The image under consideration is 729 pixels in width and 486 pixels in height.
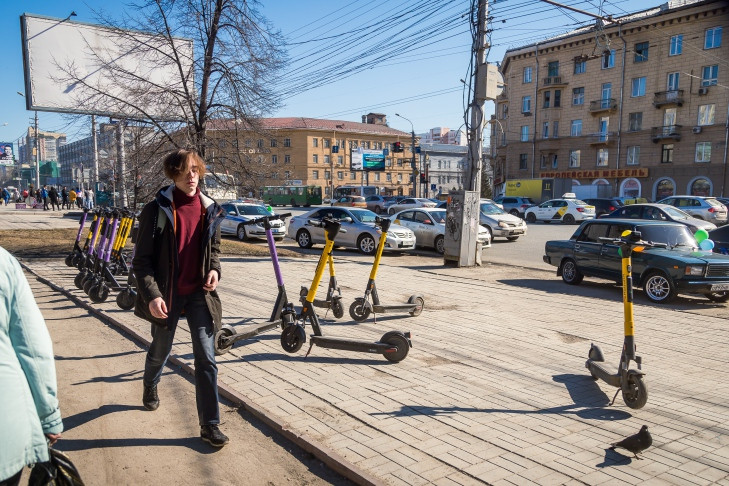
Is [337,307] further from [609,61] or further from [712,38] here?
[609,61]

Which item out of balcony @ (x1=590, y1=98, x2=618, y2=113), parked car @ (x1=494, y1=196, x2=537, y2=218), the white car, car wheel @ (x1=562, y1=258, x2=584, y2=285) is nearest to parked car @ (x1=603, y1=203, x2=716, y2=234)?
car wheel @ (x1=562, y1=258, x2=584, y2=285)

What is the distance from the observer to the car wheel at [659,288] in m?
9.68

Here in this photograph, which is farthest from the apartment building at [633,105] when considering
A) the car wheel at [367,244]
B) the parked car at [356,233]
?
the car wheel at [367,244]

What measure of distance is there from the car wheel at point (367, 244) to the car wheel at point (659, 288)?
926cm

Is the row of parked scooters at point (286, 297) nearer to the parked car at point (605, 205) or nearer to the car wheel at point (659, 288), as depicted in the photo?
the car wheel at point (659, 288)

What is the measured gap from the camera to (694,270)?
948 centimetres

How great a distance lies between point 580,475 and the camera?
3467 millimetres

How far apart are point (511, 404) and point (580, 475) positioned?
1.24 metres

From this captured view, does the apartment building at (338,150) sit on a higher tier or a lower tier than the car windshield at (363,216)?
higher

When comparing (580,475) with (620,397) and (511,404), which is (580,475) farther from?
(620,397)

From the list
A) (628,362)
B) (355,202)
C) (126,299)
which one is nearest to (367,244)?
(126,299)

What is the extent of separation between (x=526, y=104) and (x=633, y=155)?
1421cm

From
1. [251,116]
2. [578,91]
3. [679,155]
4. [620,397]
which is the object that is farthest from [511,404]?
[578,91]

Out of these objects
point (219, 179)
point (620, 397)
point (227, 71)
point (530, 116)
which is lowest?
point (620, 397)
